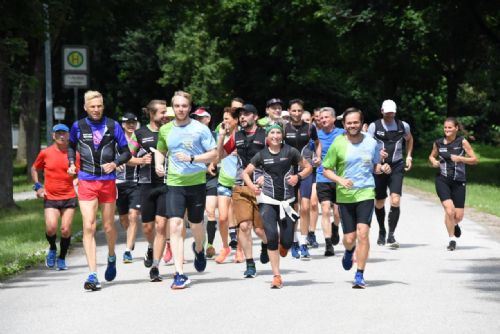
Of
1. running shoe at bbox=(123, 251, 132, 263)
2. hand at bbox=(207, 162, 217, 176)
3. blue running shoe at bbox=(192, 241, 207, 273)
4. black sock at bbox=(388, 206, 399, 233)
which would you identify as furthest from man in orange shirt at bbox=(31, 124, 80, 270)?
black sock at bbox=(388, 206, 399, 233)

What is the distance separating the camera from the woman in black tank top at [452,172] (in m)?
13.9

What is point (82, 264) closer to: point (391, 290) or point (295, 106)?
point (295, 106)

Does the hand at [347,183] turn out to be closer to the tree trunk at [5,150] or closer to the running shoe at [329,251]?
the running shoe at [329,251]

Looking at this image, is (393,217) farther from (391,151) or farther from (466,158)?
(466,158)

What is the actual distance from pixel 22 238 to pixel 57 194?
3.65 m

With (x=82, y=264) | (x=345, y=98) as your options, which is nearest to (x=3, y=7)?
(x=82, y=264)

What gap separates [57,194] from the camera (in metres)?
12.5

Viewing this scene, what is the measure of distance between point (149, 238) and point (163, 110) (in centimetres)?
147

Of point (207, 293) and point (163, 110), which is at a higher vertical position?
point (163, 110)

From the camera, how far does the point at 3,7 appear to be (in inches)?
779

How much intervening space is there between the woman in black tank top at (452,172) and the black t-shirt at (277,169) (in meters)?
3.87

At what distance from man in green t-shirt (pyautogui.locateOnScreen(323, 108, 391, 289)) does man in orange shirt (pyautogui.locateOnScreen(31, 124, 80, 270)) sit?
11.4ft

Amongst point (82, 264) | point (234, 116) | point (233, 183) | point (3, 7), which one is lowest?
point (82, 264)

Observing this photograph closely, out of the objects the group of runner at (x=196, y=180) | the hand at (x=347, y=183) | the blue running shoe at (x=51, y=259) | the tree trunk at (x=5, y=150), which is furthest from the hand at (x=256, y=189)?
the tree trunk at (x=5, y=150)
